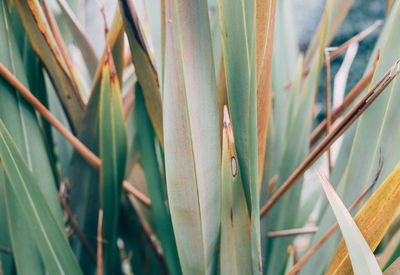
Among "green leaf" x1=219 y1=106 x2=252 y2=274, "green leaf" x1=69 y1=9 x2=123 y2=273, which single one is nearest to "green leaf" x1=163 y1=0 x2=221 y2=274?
"green leaf" x1=219 y1=106 x2=252 y2=274

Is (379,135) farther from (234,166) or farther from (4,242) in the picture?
(4,242)

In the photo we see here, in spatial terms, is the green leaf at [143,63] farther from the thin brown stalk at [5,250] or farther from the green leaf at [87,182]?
the thin brown stalk at [5,250]

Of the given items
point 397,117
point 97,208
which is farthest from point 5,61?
point 397,117

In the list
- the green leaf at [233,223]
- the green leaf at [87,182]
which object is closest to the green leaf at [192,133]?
the green leaf at [233,223]

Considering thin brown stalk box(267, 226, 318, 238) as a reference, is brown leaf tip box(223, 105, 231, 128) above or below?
above

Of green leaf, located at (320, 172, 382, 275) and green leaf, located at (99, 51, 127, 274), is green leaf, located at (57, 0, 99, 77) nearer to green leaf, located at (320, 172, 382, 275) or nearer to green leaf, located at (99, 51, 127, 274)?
green leaf, located at (99, 51, 127, 274)

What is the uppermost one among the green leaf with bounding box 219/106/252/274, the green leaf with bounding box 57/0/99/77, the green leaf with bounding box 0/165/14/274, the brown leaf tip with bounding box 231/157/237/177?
the green leaf with bounding box 57/0/99/77

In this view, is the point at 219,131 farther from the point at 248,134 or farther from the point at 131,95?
the point at 131,95

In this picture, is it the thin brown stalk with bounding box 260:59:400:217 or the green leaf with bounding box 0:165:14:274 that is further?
the green leaf with bounding box 0:165:14:274

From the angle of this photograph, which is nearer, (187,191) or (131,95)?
(187,191)
